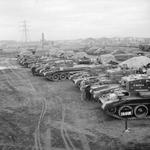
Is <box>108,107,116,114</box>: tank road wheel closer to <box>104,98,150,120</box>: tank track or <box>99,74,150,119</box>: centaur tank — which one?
<box>99,74,150,119</box>: centaur tank

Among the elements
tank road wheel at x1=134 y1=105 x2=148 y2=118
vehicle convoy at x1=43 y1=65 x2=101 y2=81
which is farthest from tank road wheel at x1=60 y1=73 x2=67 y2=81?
tank road wheel at x1=134 y1=105 x2=148 y2=118

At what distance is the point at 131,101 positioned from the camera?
10.7 m

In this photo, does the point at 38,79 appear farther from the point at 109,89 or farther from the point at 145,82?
the point at 145,82

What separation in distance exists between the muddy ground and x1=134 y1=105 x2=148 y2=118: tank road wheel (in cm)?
43

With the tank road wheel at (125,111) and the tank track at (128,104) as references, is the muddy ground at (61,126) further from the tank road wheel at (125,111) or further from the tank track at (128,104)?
the tank road wheel at (125,111)

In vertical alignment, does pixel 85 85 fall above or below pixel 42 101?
above

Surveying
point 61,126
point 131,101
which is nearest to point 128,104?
point 131,101

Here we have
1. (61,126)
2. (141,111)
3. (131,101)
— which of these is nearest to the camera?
(61,126)

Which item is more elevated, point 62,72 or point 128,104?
point 62,72

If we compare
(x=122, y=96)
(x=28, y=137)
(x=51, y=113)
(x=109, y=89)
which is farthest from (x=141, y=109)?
(x=28, y=137)

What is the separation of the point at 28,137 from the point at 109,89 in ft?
18.0

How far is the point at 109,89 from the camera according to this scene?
496 inches

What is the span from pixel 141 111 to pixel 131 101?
30.7 inches

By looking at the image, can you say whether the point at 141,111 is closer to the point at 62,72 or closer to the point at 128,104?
the point at 128,104
